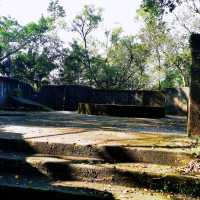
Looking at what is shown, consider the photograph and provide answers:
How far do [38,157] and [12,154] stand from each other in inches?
15.3

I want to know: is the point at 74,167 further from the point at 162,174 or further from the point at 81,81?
the point at 81,81

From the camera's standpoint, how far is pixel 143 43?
4016 centimetres

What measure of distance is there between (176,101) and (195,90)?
13.1m

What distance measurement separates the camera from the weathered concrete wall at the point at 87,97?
18422 millimetres

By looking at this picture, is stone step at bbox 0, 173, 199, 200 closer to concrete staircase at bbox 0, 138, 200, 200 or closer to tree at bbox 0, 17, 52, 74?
concrete staircase at bbox 0, 138, 200, 200

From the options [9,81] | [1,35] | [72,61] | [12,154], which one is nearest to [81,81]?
[72,61]

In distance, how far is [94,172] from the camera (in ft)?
12.1

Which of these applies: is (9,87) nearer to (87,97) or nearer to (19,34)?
(87,97)

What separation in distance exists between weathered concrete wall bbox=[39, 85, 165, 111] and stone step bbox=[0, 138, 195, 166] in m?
13.8

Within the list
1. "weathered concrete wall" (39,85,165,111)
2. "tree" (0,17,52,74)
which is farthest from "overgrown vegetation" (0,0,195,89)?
"weathered concrete wall" (39,85,165,111)

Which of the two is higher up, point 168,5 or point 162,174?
point 168,5

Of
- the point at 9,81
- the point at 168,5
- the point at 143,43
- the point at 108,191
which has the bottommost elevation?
→ the point at 108,191

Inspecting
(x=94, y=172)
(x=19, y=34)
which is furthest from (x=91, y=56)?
(x=94, y=172)

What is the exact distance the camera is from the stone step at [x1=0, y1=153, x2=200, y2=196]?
335cm
